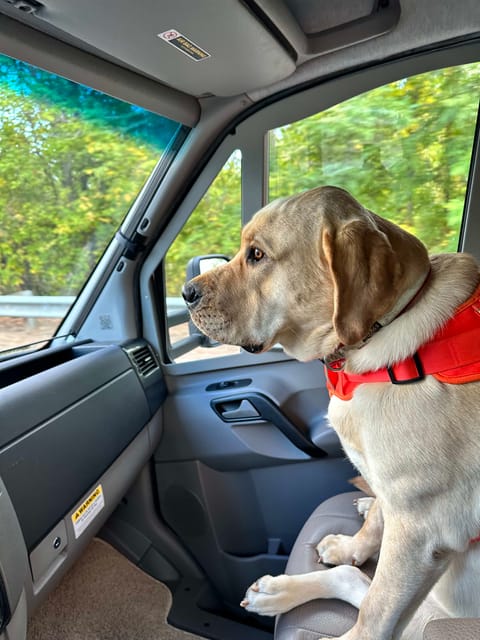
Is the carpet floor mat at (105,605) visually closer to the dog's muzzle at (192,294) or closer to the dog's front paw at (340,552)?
the dog's front paw at (340,552)

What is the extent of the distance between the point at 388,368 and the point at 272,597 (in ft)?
2.64

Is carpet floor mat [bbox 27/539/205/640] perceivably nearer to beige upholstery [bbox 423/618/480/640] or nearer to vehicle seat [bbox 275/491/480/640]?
vehicle seat [bbox 275/491/480/640]

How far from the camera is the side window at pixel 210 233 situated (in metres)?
2.47

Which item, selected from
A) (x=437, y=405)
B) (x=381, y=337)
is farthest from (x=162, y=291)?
(x=437, y=405)

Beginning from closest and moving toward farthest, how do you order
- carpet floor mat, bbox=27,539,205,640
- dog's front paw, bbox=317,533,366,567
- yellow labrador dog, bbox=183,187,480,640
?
yellow labrador dog, bbox=183,187,480,640 < dog's front paw, bbox=317,533,366,567 < carpet floor mat, bbox=27,539,205,640

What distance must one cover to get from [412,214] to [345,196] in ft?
2.85

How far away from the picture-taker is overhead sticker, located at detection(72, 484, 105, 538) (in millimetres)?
1818

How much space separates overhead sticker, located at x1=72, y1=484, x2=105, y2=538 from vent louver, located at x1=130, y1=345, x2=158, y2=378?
1.96 feet

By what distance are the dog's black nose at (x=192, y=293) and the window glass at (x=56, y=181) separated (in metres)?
0.82

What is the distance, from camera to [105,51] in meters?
1.72

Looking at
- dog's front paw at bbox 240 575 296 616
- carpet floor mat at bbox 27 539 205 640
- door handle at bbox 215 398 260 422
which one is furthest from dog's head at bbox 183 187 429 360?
carpet floor mat at bbox 27 539 205 640

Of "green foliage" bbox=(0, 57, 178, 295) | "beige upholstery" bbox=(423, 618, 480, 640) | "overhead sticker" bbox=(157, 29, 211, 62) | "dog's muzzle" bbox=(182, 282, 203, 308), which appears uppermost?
"overhead sticker" bbox=(157, 29, 211, 62)

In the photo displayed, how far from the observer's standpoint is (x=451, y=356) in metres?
1.24

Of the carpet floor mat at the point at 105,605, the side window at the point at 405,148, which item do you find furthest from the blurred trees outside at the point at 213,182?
the carpet floor mat at the point at 105,605
